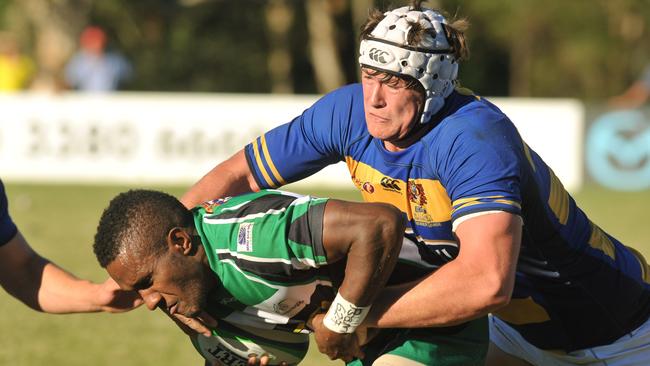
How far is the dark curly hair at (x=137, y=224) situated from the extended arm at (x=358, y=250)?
567mm

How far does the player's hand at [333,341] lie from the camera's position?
4.18 metres

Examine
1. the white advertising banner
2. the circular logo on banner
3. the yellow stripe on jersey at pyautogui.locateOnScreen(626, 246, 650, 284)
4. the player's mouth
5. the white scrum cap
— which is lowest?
the circular logo on banner

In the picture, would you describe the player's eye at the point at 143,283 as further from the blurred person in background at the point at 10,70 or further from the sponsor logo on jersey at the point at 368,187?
the blurred person in background at the point at 10,70

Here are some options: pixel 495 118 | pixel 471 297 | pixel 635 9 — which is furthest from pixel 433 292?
pixel 635 9

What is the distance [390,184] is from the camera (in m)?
4.50

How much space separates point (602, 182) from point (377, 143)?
1388 centimetres

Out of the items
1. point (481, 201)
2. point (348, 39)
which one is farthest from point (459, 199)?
point (348, 39)

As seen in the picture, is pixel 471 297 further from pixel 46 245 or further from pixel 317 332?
pixel 46 245

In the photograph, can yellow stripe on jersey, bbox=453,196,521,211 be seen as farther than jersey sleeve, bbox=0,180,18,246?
No

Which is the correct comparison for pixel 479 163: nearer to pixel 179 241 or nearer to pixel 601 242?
pixel 601 242

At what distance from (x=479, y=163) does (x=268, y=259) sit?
83cm

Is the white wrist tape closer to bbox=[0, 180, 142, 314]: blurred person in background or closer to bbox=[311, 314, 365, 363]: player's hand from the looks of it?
bbox=[311, 314, 365, 363]: player's hand

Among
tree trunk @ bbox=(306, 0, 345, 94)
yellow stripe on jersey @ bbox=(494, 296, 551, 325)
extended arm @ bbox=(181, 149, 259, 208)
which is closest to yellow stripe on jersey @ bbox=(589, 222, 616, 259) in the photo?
yellow stripe on jersey @ bbox=(494, 296, 551, 325)

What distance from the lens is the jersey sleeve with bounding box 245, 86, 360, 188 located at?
472 centimetres
